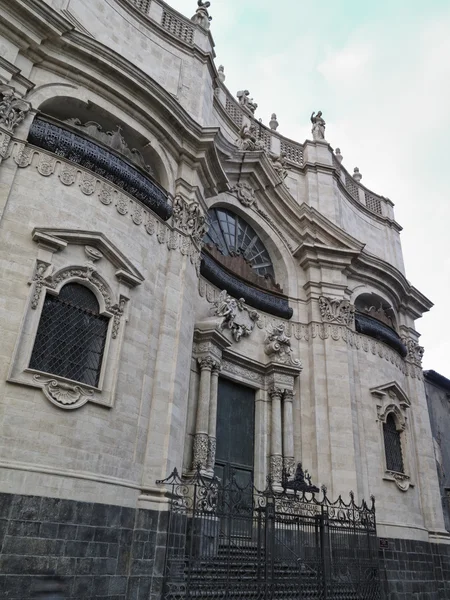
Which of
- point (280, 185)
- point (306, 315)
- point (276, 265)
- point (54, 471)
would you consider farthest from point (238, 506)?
point (280, 185)

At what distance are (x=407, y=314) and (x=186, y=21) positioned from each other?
1402cm

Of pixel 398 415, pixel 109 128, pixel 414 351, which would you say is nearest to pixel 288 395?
pixel 398 415

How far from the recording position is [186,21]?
1642 centimetres

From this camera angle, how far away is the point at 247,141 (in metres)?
18.2

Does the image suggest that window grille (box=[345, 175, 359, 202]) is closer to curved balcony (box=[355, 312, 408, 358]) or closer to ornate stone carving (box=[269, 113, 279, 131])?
ornate stone carving (box=[269, 113, 279, 131])

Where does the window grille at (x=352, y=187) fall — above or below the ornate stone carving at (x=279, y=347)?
above

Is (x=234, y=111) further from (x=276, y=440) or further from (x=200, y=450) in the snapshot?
(x=200, y=450)

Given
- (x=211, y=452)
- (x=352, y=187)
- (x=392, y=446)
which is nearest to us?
(x=211, y=452)

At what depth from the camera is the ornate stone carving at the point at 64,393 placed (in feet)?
28.9

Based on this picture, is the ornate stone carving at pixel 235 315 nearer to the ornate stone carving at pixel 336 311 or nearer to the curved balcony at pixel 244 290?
the curved balcony at pixel 244 290

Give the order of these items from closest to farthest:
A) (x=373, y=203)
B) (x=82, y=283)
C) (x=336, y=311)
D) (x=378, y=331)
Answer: (x=82, y=283), (x=336, y=311), (x=378, y=331), (x=373, y=203)

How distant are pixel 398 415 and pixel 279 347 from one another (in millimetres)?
5370

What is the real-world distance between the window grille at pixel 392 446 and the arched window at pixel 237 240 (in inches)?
258

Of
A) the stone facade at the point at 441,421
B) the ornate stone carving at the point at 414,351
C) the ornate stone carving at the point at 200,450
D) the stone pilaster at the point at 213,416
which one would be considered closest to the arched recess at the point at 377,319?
the ornate stone carving at the point at 414,351
